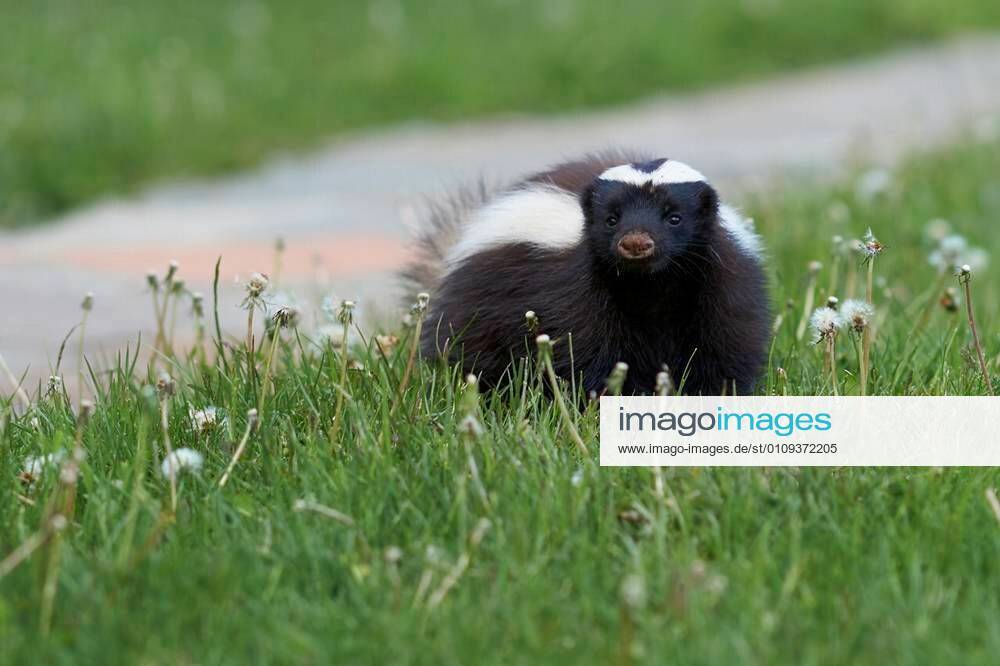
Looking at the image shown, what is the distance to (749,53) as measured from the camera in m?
12.4

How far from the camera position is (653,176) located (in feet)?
13.2

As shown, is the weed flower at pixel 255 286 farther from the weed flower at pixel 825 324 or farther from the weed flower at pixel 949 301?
the weed flower at pixel 949 301

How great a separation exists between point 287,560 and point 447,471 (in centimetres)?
46

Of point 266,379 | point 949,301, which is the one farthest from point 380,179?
point 266,379

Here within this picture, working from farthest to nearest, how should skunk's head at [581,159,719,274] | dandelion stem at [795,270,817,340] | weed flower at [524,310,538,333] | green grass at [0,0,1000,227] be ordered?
green grass at [0,0,1000,227]
dandelion stem at [795,270,817,340]
skunk's head at [581,159,719,274]
weed flower at [524,310,538,333]

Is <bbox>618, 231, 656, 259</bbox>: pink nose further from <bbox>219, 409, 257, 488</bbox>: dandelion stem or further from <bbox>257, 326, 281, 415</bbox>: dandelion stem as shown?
<bbox>219, 409, 257, 488</bbox>: dandelion stem

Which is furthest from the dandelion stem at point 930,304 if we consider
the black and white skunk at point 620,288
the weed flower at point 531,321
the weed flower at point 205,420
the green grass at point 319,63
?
the green grass at point 319,63

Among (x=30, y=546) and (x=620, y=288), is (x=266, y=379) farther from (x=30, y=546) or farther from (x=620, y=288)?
(x=620, y=288)

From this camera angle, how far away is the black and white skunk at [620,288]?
402 centimetres

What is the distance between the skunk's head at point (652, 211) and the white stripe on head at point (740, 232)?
0.16 metres

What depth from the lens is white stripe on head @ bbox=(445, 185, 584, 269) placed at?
4125 millimetres

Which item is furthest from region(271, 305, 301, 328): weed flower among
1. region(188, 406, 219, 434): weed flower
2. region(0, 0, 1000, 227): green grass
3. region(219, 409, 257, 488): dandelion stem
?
region(0, 0, 1000, 227): green grass

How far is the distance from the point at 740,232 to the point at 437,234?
105 centimetres

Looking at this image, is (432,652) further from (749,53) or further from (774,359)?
(749,53)
